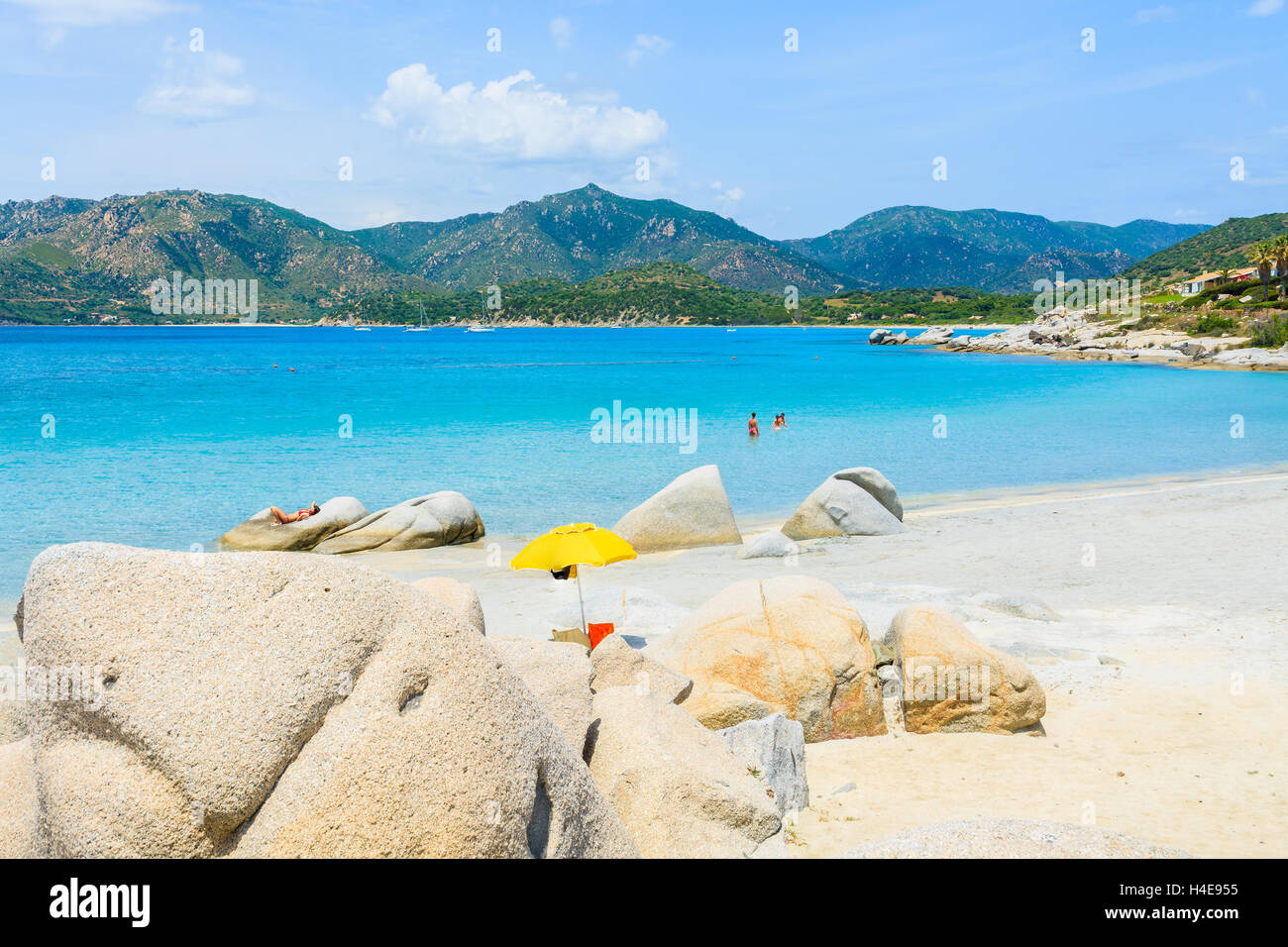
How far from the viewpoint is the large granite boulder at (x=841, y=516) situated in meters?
20.2

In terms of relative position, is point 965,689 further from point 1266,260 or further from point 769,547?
point 1266,260

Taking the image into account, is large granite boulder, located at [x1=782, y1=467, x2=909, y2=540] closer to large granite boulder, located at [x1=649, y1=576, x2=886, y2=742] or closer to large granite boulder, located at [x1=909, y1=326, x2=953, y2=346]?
large granite boulder, located at [x1=649, y1=576, x2=886, y2=742]

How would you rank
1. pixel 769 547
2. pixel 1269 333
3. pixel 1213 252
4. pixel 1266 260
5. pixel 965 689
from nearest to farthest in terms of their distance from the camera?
pixel 965 689 → pixel 769 547 → pixel 1269 333 → pixel 1266 260 → pixel 1213 252

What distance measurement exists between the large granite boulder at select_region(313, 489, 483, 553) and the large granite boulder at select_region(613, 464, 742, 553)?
3856 mm

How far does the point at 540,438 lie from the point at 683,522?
68.7ft

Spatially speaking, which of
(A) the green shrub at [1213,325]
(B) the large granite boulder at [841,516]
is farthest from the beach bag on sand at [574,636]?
(A) the green shrub at [1213,325]

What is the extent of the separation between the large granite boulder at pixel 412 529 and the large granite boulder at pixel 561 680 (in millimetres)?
14712

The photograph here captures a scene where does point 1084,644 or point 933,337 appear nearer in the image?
point 1084,644

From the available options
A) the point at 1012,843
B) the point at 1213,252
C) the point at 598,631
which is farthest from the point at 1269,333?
the point at 1213,252

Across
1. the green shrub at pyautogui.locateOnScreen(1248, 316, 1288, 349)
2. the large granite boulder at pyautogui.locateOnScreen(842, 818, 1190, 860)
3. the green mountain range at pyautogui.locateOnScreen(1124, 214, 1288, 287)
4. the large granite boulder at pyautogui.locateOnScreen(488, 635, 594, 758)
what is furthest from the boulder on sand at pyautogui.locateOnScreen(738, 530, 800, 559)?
the green mountain range at pyautogui.locateOnScreen(1124, 214, 1288, 287)

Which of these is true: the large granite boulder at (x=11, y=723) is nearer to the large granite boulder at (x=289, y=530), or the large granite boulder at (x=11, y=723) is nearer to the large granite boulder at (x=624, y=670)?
the large granite boulder at (x=624, y=670)

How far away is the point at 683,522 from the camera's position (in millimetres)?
19984

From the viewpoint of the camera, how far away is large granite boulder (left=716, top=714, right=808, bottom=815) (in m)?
6.97
